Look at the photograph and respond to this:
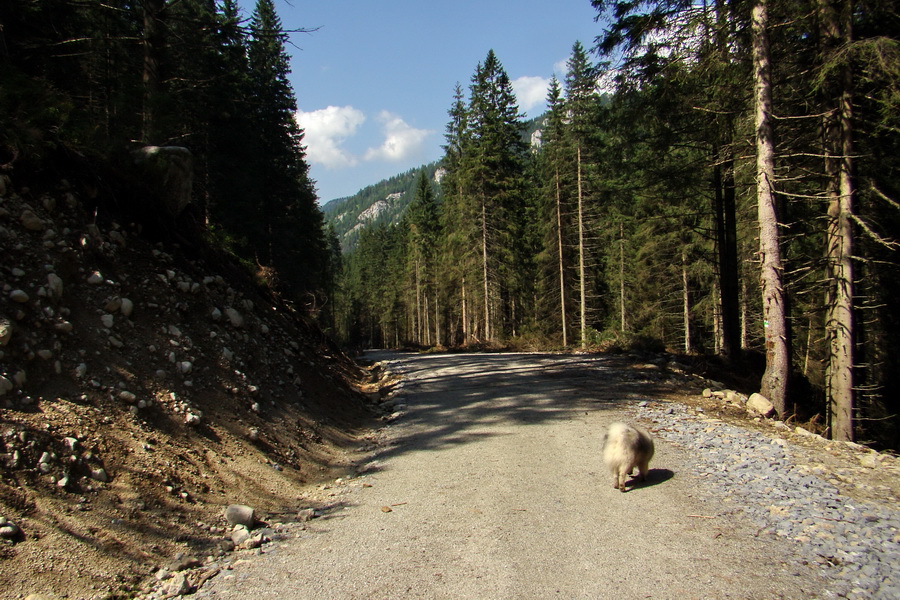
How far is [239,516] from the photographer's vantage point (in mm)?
4352

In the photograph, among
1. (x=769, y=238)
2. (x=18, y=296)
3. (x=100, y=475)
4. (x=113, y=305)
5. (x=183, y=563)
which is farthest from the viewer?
(x=769, y=238)

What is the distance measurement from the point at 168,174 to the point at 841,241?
38.5 ft

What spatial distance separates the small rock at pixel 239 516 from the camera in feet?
14.2

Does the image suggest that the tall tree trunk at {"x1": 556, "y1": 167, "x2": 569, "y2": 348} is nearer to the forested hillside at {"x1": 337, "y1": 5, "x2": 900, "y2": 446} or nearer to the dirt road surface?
the forested hillside at {"x1": 337, "y1": 5, "x2": 900, "y2": 446}

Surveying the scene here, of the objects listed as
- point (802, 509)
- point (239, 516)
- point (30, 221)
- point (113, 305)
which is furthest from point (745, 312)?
point (30, 221)

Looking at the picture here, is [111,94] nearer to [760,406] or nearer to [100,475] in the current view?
[100,475]

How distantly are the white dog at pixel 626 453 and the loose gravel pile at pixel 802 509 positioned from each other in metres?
0.71

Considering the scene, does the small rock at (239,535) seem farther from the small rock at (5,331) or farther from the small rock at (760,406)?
the small rock at (760,406)

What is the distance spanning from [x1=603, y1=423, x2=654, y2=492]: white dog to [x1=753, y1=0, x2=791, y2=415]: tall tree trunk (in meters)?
4.57

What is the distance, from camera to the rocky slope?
3.44 metres

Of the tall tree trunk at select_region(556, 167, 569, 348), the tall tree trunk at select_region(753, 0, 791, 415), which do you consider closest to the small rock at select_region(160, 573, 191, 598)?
the tall tree trunk at select_region(753, 0, 791, 415)

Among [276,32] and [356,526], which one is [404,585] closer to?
[356,526]

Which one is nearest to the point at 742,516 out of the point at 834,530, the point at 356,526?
the point at 834,530

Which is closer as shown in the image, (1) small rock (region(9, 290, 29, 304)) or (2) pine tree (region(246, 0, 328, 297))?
(1) small rock (region(9, 290, 29, 304))
